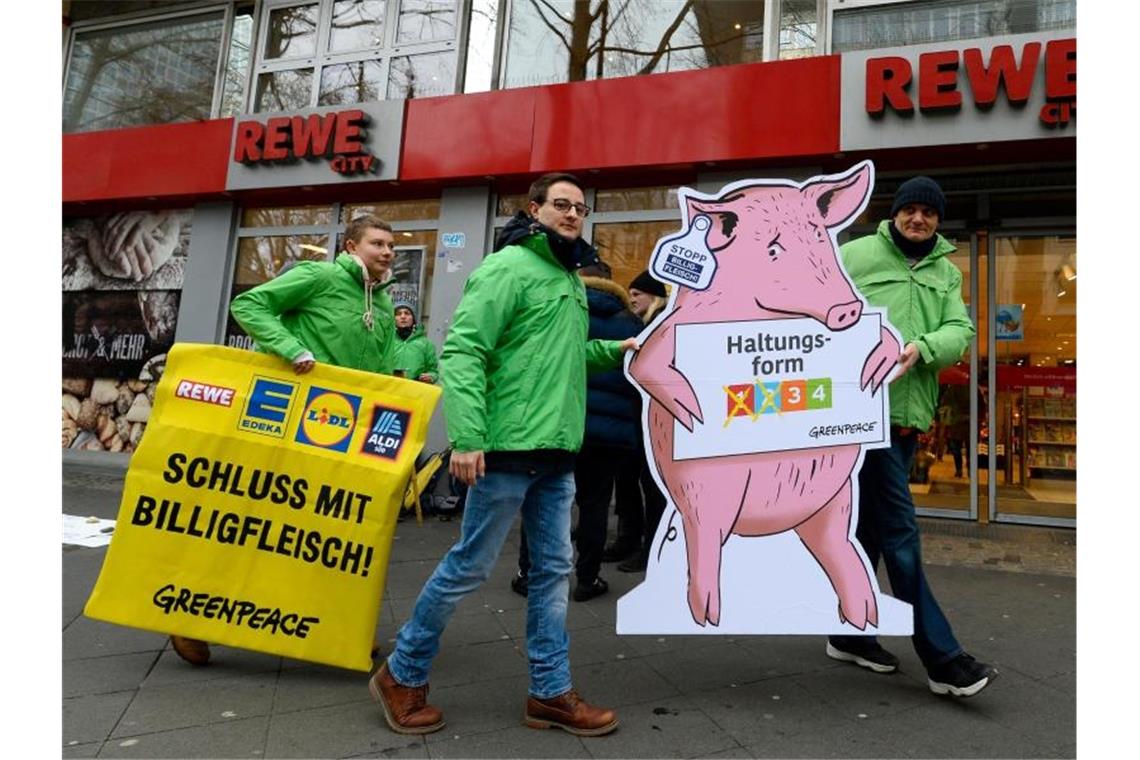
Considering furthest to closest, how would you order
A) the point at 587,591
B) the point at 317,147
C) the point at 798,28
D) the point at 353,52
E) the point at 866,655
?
the point at 353,52
the point at 317,147
the point at 798,28
the point at 587,591
the point at 866,655

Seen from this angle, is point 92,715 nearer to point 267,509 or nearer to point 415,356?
point 267,509

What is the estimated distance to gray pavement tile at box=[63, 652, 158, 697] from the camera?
9.20 feet

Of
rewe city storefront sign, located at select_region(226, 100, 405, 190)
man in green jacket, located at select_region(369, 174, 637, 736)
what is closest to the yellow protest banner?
man in green jacket, located at select_region(369, 174, 637, 736)

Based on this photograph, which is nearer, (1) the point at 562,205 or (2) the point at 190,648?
(1) the point at 562,205

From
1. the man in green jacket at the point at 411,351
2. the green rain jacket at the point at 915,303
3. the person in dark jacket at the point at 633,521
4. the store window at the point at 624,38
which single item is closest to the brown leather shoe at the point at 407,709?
the green rain jacket at the point at 915,303

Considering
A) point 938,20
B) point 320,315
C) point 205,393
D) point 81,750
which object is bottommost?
point 81,750

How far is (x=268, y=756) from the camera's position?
2311 millimetres

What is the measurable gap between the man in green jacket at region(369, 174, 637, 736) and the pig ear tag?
0.42m

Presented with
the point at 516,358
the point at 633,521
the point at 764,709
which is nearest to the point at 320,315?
the point at 516,358

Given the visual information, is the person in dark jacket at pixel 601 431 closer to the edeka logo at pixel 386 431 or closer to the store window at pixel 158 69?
the edeka logo at pixel 386 431

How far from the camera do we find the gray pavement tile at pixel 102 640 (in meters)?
3.19

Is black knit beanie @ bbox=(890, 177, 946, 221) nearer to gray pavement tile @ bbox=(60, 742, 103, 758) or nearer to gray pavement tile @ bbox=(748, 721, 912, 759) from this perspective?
gray pavement tile @ bbox=(748, 721, 912, 759)

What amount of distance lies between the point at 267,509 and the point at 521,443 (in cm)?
119

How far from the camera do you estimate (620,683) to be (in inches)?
116
